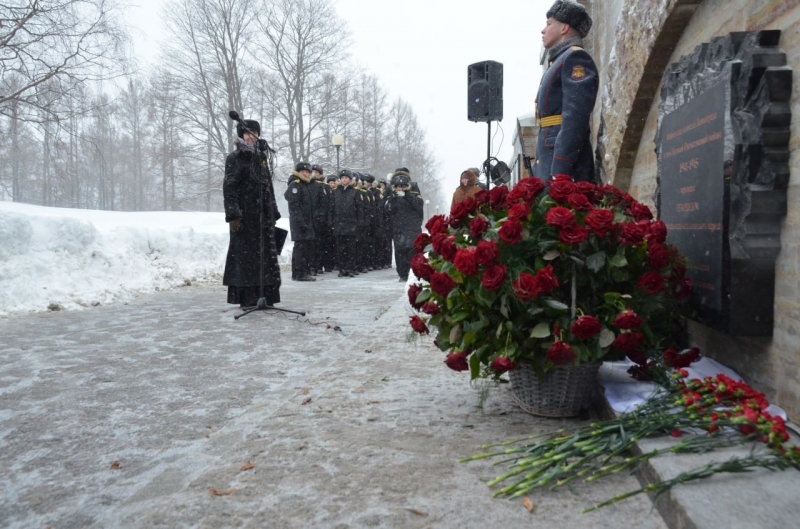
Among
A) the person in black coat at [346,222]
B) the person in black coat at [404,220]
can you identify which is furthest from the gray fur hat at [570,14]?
the person in black coat at [346,222]

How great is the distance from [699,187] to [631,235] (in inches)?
36.7

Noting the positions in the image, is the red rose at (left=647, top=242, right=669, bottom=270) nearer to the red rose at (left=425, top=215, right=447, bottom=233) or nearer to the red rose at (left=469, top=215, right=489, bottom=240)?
the red rose at (left=469, top=215, right=489, bottom=240)

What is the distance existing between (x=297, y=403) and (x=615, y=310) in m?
1.85

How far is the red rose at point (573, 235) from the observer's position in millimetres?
2941

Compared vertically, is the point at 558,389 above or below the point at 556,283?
below

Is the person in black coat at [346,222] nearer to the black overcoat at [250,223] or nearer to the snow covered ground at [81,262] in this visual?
the snow covered ground at [81,262]

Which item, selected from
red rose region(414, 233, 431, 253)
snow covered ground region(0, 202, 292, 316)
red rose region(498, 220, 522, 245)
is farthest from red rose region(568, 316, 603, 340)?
snow covered ground region(0, 202, 292, 316)

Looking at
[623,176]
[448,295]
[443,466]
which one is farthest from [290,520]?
[623,176]

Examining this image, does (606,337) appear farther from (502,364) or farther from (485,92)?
(485,92)

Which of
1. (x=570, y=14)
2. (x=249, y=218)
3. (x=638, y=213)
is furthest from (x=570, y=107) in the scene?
(x=249, y=218)

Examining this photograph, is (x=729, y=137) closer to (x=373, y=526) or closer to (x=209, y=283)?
(x=373, y=526)

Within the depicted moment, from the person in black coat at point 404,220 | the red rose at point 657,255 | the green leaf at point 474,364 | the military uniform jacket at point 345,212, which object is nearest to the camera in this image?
the red rose at point 657,255

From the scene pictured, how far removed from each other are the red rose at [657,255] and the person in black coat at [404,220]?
1031 cm

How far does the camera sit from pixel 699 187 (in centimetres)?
363
